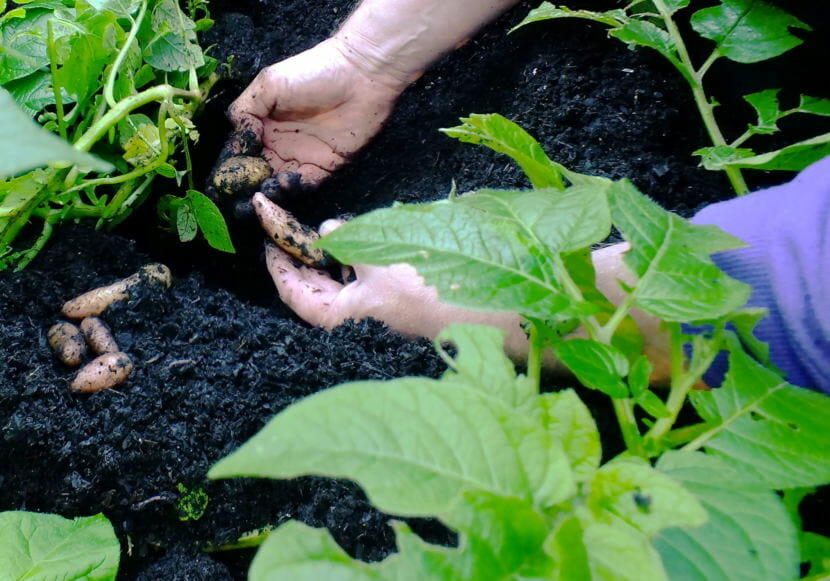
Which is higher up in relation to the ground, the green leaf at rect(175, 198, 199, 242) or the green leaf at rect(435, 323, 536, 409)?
the green leaf at rect(435, 323, 536, 409)

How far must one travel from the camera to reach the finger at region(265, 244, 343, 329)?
4.23ft

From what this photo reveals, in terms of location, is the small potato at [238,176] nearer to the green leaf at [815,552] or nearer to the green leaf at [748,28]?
the green leaf at [748,28]

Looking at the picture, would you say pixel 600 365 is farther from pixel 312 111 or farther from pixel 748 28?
pixel 312 111

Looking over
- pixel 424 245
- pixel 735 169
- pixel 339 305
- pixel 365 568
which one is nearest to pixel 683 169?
pixel 735 169

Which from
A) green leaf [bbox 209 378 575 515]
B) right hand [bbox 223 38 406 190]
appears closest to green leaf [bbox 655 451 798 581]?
green leaf [bbox 209 378 575 515]

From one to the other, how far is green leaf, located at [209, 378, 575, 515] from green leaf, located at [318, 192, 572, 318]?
14cm

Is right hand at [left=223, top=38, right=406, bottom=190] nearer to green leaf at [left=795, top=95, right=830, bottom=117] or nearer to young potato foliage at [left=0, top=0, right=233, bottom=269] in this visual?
young potato foliage at [left=0, top=0, right=233, bottom=269]

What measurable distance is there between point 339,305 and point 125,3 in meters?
0.72

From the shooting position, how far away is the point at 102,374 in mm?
1005

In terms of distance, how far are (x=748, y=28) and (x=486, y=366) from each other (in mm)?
910

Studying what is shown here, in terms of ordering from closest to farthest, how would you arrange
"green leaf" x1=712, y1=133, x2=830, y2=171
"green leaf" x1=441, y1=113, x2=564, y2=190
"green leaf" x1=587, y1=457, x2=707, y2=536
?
1. "green leaf" x1=587, y1=457, x2=707, y2=536
2. "green leaf" x1=441, y1=113, x2=564, y2=190
3. "green leaf" x1=712, y1=133, x2=830, y2=171

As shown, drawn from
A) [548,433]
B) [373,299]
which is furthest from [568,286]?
[373,299]

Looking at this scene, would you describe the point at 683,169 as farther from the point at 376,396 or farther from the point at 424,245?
the point at 376,396

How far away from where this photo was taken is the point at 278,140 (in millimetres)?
1636
